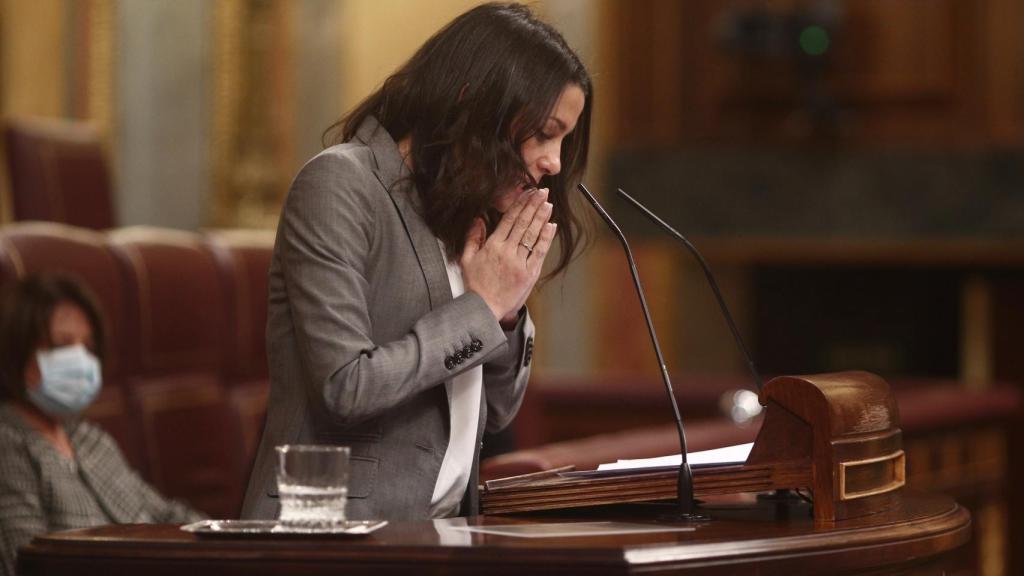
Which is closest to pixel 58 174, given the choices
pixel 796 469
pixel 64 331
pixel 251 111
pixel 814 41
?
pixel 64 331

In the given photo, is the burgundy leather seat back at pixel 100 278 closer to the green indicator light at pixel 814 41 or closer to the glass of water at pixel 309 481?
the glass of water at pixel 309 481

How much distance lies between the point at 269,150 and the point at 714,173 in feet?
6.15

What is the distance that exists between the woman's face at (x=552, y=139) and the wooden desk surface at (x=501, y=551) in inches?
17.5

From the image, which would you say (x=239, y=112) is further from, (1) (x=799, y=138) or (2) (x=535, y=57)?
(2) (x=535, y=57)

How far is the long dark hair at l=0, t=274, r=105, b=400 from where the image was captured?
2.83 m

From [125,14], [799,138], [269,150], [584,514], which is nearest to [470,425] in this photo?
[584,514]

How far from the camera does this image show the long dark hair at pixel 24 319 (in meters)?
2.83

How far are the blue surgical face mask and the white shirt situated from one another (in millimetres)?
1152

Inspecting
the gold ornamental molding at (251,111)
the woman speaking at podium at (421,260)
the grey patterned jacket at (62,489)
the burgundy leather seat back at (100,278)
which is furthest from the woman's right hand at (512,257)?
the gold ornamental molding at (251,111)

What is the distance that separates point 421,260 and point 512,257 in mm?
119

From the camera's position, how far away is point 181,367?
385cm

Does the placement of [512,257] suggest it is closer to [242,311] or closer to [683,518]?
[683,518]

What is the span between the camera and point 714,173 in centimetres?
657

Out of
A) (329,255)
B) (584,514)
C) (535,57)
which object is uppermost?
(535,57)
